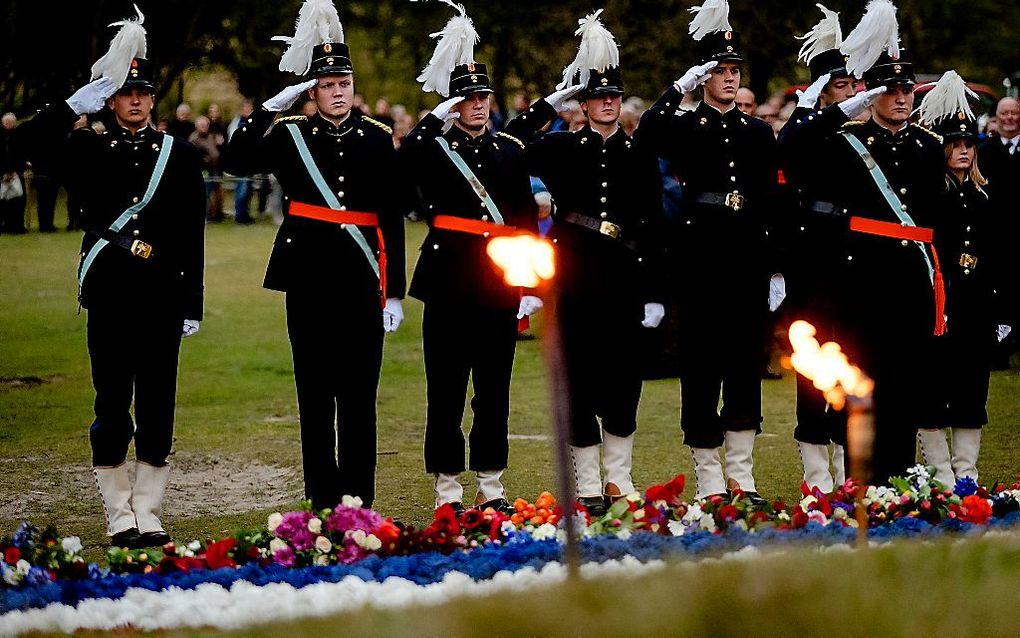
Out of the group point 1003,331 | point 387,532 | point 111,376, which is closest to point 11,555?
point 387,532

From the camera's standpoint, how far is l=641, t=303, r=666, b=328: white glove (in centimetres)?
987

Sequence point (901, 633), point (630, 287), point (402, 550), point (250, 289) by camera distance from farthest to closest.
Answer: point (250, 289) < point (630, 287) < point (402, 550) < point (901, 633)

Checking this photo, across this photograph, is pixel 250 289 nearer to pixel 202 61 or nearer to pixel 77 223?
pixel 202 61

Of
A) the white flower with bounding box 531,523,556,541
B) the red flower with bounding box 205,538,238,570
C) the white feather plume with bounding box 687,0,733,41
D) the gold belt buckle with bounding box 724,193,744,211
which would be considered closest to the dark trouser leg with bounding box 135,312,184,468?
the red flower with bounding box 205,538,238,570

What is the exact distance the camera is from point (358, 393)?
29.7 feet

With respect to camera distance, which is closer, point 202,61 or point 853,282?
point 853,282

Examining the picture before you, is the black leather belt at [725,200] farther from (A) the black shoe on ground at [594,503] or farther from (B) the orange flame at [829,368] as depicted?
(B) the orange flame at [829,368]

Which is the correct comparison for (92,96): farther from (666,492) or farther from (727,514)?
(727,514)

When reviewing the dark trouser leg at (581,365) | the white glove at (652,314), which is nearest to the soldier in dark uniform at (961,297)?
the white glove at (652,314)

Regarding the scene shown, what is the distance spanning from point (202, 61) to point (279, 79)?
6.10 m

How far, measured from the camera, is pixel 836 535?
7598mm

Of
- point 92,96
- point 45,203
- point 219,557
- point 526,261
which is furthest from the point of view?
point 45,203

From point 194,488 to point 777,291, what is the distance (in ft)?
12.4

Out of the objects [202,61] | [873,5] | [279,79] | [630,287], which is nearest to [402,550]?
[630,287]
